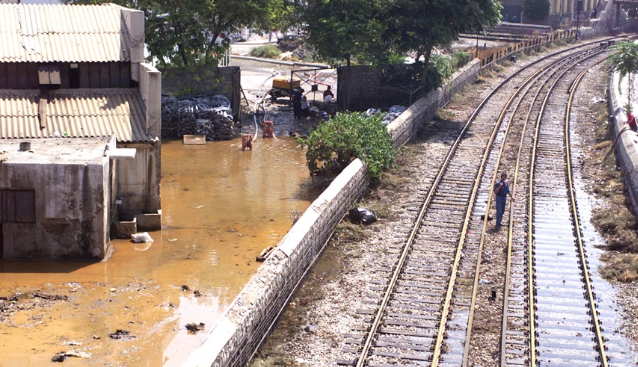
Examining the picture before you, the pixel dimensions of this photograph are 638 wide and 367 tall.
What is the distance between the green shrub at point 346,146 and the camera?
73.6 feet

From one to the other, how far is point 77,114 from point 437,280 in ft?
31.9

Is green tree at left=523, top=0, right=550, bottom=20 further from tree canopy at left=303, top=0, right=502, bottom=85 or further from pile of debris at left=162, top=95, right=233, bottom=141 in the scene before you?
pile of debris at left=162, top=95, right=233, bottom=141

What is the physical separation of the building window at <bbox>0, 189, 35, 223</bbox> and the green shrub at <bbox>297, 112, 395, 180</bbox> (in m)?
8.47

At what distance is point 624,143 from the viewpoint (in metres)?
25.8

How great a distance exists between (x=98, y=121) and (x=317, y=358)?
31.8 ft

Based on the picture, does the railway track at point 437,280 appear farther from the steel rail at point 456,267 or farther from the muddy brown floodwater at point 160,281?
the muddy brown floodwater at point 160,281

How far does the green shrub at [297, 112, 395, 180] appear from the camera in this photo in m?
22.4

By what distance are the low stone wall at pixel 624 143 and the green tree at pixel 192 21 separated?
13346 mm

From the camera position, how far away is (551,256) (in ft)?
59.0

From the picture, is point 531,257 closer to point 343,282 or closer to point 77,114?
point 343,282

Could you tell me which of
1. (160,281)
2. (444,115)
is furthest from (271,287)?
(444,115)

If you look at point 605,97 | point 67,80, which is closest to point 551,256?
point 67,80

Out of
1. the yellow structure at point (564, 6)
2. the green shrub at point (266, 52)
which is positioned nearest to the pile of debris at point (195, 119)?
the green shrub at point (266, 52)

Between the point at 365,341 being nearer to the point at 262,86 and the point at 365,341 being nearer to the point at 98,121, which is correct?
the point at 98,121
